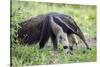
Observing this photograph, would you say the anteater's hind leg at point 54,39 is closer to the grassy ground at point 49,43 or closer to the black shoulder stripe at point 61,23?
the grassy ground at point 49,43

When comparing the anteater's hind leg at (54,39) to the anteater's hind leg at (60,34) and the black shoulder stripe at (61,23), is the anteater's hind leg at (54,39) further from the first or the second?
the black shoulder stripe at (61,23)

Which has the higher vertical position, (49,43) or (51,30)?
(51,30)

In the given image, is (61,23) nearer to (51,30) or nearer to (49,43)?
(51,30)

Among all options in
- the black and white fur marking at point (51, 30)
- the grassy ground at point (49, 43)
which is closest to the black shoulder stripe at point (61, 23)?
the black and white fur marking at point (51, 30)

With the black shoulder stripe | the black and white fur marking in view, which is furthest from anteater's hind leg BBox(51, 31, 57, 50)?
the black shoulder stripe

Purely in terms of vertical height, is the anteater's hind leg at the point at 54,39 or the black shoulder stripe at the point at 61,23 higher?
the black shoulder stripe at the point at 61,23

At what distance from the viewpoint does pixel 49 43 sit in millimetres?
2613

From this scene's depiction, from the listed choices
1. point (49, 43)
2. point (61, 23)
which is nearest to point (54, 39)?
point (49, 43)

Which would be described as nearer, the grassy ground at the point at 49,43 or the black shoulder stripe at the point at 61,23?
the grassy ground at the point at 49,43

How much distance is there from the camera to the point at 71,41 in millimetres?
2738

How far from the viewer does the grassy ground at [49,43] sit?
2449mm
